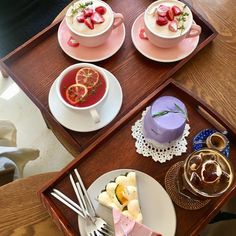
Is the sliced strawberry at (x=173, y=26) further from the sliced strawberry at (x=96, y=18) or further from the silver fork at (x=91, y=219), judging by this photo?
the silver fork at (x=91, y=219)

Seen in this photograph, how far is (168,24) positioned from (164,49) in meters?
0.09

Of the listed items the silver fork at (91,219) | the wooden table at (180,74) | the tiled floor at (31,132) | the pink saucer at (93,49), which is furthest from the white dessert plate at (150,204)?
the tiled floor at (31,132)

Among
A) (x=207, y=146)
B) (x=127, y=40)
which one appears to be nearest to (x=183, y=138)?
(x=207, y=146)

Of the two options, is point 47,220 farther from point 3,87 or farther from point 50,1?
point 3,87

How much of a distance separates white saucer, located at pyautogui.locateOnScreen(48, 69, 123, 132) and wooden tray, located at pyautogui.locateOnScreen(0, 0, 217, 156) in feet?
0.08

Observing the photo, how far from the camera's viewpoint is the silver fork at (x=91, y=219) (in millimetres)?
896

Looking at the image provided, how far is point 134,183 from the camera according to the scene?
3.05 feet

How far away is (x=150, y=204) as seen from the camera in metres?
0.94

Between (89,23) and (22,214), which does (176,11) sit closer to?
(89,23)

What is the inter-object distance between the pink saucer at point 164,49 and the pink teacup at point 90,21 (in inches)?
3.4

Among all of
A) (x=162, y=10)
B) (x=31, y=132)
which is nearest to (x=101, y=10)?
(x=162, y=10)

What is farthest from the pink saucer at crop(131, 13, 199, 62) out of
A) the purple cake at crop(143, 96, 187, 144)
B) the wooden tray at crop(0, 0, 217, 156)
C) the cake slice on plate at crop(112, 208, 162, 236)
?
the cake slice on plate at crop(112, 208, 162, 236)

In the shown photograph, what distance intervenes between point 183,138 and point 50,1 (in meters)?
0.74

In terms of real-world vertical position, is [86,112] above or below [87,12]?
below
